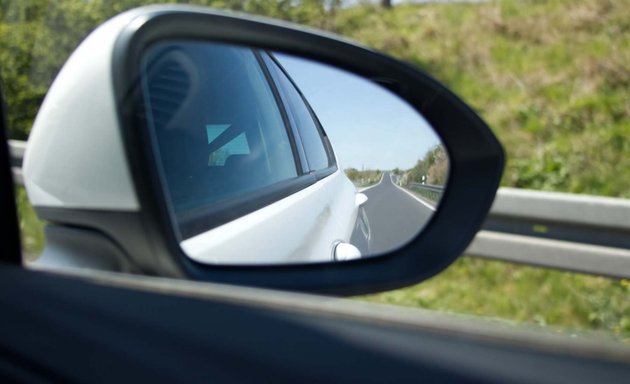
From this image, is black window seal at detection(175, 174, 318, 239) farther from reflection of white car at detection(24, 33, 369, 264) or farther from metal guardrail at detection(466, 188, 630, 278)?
metal guardrail at detection(466, 188, 630, 278)

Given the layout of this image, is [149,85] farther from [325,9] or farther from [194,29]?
[325,9]

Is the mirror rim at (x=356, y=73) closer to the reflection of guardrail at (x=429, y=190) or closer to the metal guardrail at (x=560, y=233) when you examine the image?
the reflection of guardrail at (x=429, y=190)

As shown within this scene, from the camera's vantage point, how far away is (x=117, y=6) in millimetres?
2455

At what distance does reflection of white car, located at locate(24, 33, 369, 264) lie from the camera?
1.86m

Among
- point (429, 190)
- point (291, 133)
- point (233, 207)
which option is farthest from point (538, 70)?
point (233, 207)

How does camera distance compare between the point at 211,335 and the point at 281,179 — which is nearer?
the point at 211,335

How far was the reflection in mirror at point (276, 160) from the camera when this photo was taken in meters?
2.05

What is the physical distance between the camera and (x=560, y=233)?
4.87m

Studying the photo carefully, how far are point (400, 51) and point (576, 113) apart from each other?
2211 millimetres

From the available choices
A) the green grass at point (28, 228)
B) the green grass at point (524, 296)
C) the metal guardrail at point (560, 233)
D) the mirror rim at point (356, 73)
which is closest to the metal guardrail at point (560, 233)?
the metal guardrail at point (560, 233)

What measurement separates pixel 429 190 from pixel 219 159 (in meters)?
0.70

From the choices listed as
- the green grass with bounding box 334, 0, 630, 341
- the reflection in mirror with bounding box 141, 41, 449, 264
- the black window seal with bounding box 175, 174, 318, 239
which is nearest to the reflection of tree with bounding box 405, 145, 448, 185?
the reflection in mirror with bounding box 141, 41, 449, 264

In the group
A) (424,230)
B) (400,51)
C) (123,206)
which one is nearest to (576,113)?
(400,51)

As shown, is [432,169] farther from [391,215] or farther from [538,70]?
[538,70]
